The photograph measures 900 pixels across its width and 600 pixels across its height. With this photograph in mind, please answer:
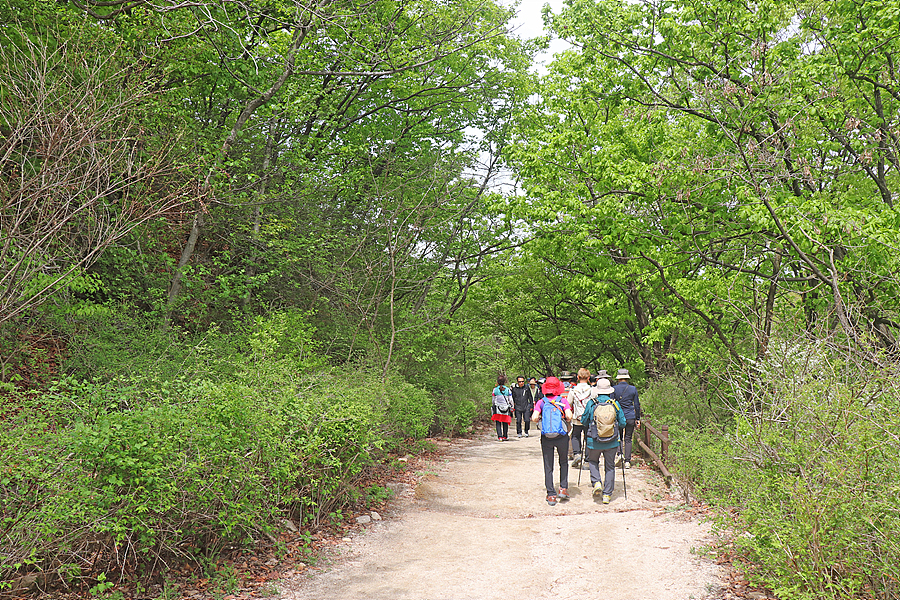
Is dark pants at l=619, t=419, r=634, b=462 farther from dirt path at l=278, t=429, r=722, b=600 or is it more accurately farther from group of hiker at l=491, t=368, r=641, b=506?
group of hiker at l=491, t=368, r=641, b=506

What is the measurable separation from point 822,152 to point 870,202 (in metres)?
1.34

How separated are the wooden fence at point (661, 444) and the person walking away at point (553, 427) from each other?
1921 mm

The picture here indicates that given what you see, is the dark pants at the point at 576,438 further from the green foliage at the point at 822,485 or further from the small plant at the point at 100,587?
the small plant at the point at 100,587

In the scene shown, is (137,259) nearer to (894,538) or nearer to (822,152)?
(894,538)

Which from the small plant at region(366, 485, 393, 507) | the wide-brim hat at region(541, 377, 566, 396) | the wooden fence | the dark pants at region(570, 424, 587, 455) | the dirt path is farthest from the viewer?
the dark pants at region(570, 424, 587, 455)

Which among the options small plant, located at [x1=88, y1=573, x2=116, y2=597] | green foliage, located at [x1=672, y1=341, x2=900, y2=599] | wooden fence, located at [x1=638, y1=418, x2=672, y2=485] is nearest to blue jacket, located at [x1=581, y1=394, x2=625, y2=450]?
wooden fence, located at [x1=638, y1=418, x2=672, y2=485]

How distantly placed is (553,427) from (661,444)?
12.3 ft

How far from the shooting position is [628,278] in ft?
55.6

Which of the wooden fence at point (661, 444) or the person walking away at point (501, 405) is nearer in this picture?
the wooden fence at point (661, 444)

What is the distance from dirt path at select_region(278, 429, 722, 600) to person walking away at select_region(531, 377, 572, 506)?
1.04 feet

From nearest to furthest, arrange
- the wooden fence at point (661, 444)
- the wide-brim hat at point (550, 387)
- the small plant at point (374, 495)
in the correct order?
1. the small plant at point (374, 495)
2. the wide-brim hat at point (550, 387)
3. the wooden fence at point (661, 444)

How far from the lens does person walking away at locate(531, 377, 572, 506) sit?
927cm

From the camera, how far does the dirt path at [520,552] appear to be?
5531 millimetres

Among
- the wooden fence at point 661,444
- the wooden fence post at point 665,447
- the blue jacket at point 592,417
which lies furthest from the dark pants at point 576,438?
the blue jacket at point 592,417
